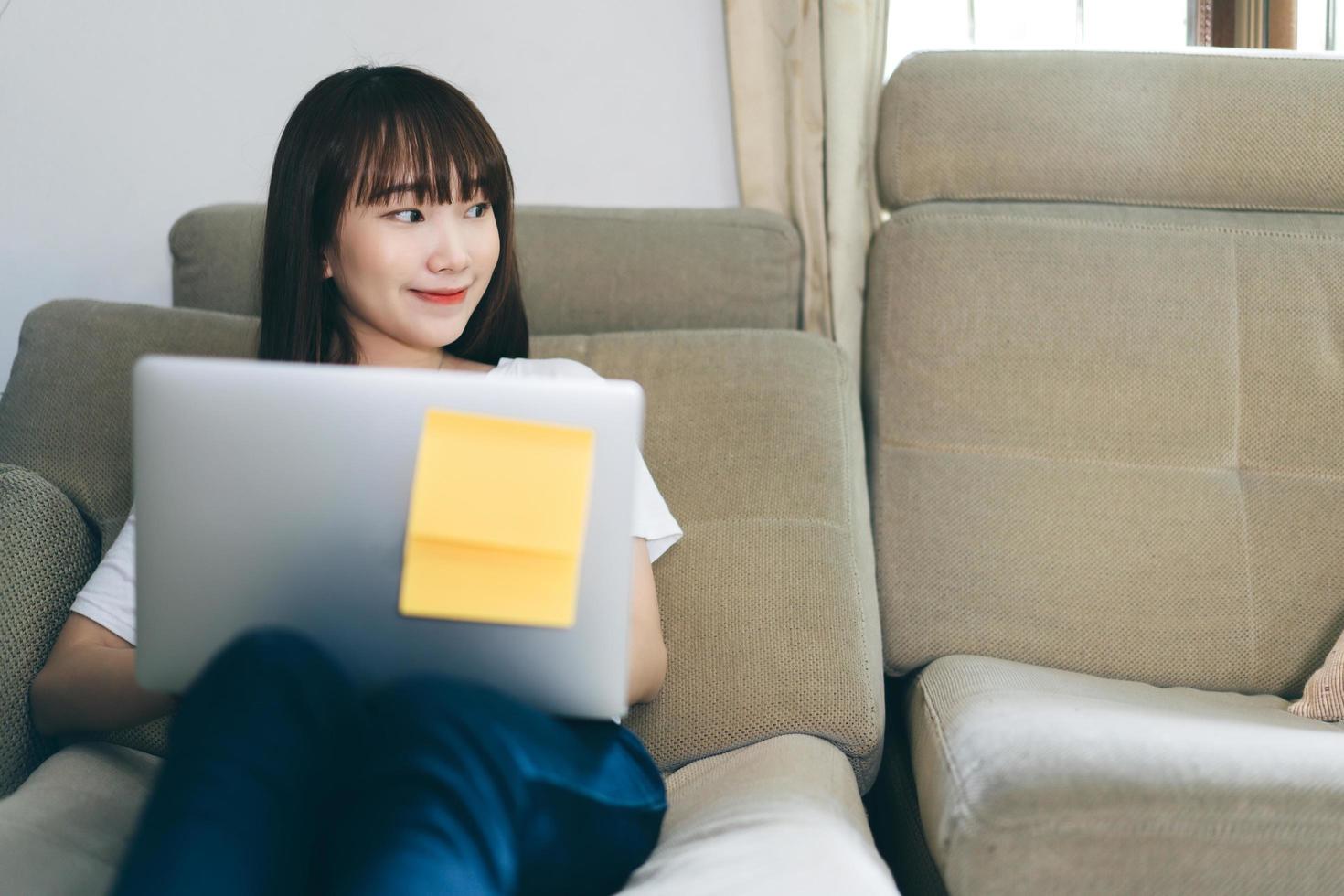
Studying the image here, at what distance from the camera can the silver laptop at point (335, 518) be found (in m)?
0.73

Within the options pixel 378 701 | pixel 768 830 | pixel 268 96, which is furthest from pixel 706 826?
pixel 268 96

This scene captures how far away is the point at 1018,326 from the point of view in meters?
1.43

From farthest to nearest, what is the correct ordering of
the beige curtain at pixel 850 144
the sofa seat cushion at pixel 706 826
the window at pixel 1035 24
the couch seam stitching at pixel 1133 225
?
the window at pixel 1035 24 → the beige curtain at pixel 850 144 → the couch seam stitching at pixel 1133 225 → the sofa seat cushion at pixel 706 826

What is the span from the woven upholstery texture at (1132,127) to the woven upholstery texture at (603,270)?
300mm

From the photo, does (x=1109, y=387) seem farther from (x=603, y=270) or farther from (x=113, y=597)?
(x=113, y=597)

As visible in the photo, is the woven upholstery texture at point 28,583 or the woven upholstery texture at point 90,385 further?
the woven upholstery texture at point 90,385

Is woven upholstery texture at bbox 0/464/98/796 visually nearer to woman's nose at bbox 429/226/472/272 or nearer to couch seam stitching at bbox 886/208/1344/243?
woman's nose at bbox 429/226/472/272

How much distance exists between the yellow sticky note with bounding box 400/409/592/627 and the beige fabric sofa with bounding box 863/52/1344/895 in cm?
63

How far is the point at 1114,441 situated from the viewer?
55.1 inches

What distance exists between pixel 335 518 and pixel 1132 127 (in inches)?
46.5

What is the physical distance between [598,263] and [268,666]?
0.88 meters

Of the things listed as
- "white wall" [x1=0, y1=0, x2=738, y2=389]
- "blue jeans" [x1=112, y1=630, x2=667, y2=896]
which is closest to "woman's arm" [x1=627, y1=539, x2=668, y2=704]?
"blue jeans" [x1=112, y1=630, x2=667, y2=896]

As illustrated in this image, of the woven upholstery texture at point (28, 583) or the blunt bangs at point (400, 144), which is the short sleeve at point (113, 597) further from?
the blunt bangs at point (400, 144)

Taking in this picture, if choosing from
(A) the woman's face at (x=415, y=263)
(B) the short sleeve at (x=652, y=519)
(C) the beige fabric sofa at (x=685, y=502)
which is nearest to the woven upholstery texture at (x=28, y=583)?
(C) the beige fabric sofa at (x=685, y=502)
